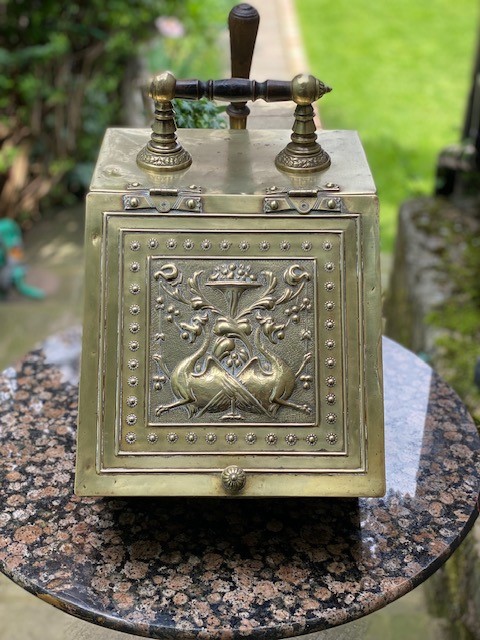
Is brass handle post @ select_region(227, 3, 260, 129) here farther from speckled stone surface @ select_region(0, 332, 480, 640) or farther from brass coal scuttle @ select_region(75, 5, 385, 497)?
speckled stone surface @ select_region(0, 332, 480, 640)

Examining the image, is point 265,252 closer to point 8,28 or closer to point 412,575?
point 412,575

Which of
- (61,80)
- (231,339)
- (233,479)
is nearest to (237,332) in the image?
(231,339)

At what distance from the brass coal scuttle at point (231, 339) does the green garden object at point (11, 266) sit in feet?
9.15

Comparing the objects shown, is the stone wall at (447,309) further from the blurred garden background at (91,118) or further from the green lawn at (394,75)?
the green lawn at (394,75)

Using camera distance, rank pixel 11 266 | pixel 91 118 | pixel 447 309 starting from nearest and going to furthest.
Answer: pixel 447 309, pixel 11 266, pixel 91 118

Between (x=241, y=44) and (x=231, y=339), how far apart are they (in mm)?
671

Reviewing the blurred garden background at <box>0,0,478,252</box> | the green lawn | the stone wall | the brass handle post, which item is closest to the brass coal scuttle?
the brass handle post

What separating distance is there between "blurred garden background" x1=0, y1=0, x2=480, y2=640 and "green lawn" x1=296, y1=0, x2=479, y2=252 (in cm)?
2

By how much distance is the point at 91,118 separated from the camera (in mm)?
5043

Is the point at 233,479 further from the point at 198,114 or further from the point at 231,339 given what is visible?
the point at 198,114

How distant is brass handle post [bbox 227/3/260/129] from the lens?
5.84ft

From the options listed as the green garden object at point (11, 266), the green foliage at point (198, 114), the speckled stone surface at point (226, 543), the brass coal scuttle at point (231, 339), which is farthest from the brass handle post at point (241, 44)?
the green garden object at point (11, 266)

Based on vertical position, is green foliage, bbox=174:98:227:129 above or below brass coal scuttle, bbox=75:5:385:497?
above

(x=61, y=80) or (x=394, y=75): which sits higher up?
(x=61, y=80)
